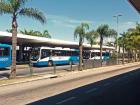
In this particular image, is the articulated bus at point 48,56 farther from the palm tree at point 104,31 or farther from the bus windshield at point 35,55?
the palm tree at point 104,31

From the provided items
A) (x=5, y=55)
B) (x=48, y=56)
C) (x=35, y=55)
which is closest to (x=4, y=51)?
(x=5, y=55)

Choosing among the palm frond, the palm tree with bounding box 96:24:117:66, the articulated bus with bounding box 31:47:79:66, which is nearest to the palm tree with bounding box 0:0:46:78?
the palm frond

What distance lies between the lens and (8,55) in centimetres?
4250

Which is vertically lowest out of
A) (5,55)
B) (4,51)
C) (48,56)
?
(48,56)

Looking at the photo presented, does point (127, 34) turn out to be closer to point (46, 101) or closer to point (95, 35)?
point (95, 35)

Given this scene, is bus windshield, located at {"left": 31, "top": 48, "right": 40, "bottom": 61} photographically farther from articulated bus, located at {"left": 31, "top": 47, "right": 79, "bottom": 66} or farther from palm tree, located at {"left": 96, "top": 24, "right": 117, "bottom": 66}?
palm tree, located at {"left": 96, "top": 24, "right": 117, "bottom": 66}

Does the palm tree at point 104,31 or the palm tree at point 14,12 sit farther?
the palm tree at point 104,31

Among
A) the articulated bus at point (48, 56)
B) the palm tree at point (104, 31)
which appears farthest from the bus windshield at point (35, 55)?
the palm tree at point (104, 31)

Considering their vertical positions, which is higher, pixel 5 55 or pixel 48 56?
pixel 5 55

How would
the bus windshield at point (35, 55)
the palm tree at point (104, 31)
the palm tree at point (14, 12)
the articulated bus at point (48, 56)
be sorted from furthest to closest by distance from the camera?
the palm tree at point (104, 31)
the articulated bus at point (48, 56)
the bus windshield at point (35, 55)
the palm tree at point (14, 12)

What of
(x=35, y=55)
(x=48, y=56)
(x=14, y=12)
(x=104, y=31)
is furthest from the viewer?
(x=104, y=31)

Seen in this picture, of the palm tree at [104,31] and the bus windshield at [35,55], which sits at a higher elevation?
the palm tree at [104,31]

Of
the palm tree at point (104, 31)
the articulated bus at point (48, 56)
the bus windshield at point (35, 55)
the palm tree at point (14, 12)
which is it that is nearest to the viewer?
the palm tree at point (14, 12)

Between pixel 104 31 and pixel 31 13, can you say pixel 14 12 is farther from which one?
pixel 104 31
